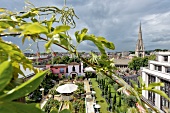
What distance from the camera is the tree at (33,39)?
159mm

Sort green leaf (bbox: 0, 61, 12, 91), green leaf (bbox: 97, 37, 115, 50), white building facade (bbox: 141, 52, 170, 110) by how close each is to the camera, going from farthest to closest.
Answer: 1. white building facade (bbox: 141, 52, 170, 110)
2. green leaf (bbox: 97, 37, 115, 50)
3. green leaf (bbox: 0, 61, 12, 91)

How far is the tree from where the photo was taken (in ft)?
0.52

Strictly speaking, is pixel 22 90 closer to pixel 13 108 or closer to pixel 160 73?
pixel 13 108

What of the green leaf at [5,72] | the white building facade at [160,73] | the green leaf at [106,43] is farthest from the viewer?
the white building facade at [160,73]

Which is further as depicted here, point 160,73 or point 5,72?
point 160,73

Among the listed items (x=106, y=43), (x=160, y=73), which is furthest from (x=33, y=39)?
(x=160, y=73)

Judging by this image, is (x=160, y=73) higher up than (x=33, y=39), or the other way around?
(x=33, y=39)

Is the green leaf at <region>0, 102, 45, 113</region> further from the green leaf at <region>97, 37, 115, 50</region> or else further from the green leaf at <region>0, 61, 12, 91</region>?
the green leaf at <region>97, 37, 115, 50</region>

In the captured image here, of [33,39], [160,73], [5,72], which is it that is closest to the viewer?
[5,72]

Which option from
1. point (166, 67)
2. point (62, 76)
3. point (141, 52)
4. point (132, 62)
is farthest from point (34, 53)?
point (141, 52)

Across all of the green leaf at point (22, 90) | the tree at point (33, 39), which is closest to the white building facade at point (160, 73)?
the tree at point (33, 39)

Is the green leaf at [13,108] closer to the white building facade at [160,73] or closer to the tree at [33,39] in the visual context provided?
the tree at [33,39]

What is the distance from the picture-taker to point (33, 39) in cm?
31

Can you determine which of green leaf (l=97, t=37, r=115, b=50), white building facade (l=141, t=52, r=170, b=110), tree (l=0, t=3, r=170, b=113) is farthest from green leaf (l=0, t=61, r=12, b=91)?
white building facade (l=141, t=52, r=170, b=110)
